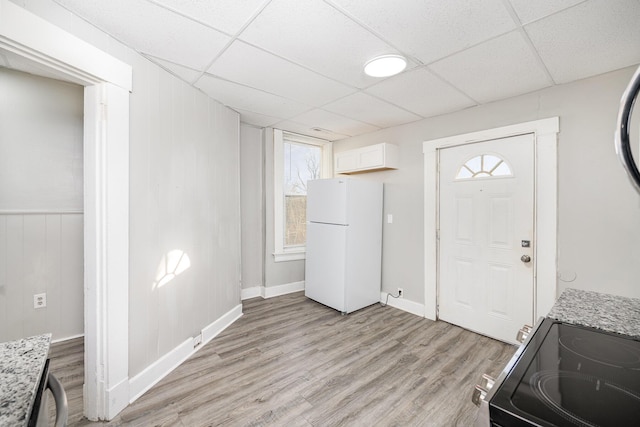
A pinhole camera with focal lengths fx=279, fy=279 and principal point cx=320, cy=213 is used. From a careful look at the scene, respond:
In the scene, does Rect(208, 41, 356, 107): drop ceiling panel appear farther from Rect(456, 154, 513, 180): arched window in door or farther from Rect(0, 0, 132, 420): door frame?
Rect(456, 154, 513, 180): arched window in door

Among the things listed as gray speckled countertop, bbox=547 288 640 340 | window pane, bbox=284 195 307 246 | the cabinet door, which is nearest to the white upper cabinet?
the cabinet door

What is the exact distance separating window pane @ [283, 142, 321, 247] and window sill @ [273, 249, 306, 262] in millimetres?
153

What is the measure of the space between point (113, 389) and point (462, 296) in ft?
9.96

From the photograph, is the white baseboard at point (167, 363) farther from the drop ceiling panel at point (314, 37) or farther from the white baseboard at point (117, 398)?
the drop ceiling panel at point (314, 37)

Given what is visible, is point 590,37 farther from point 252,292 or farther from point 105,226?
point 252,292

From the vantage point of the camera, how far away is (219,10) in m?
1.46

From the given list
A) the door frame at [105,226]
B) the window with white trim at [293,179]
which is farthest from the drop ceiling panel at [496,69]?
the window with white trim at [293,179]

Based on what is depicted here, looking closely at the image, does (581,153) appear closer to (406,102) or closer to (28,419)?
(406,102)

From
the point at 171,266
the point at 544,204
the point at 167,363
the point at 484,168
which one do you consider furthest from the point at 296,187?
the point at 544,204

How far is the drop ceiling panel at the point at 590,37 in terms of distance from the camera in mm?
1437

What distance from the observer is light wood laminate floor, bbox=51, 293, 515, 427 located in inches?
67.1

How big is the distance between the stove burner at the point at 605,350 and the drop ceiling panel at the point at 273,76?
6.90ft

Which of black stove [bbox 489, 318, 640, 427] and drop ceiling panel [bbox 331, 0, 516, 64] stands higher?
drop ceiling panel [bbox 331, 0, 516, 64]

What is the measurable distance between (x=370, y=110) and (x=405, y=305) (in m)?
2.30
